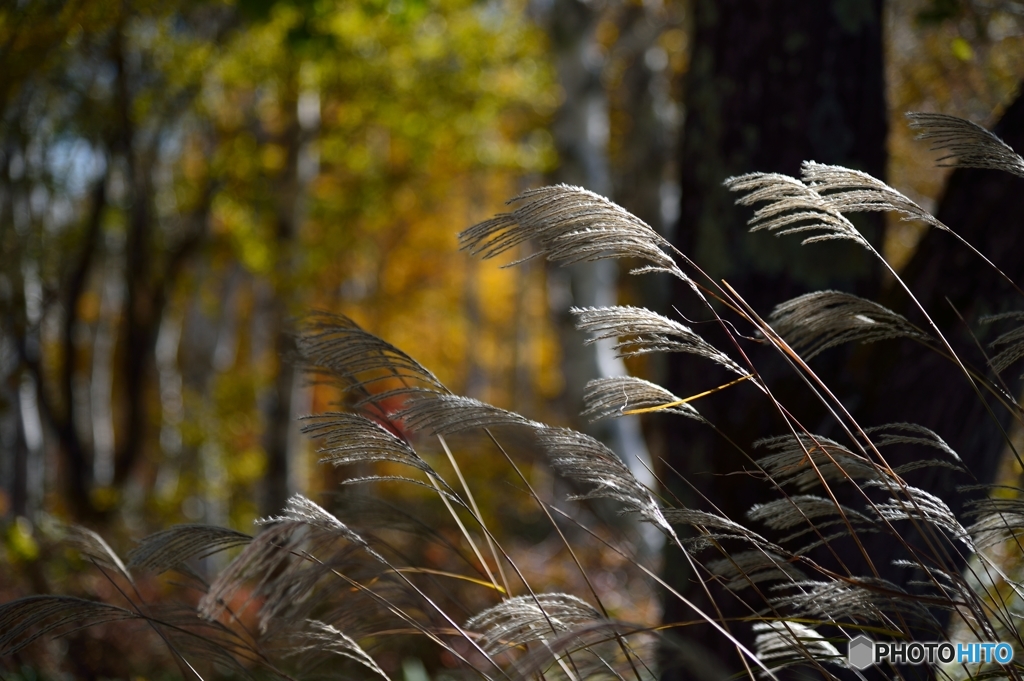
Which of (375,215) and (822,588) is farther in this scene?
(375,215)

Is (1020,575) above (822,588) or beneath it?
beneath

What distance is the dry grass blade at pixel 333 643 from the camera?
4.83ft

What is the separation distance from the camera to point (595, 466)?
1.37 m

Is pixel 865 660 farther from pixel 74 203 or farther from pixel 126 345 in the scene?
pixel 74 203

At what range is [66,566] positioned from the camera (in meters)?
5.09

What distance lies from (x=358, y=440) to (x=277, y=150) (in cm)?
840

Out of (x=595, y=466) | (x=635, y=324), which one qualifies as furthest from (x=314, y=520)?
(x=635, y=324)

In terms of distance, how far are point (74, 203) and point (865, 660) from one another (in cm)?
872

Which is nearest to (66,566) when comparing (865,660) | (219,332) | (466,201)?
(865,660)

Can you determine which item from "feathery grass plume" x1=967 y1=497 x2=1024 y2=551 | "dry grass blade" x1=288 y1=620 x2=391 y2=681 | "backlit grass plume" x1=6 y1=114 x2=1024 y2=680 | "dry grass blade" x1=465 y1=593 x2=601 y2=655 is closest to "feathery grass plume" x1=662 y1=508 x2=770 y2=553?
"backlit grass plume" x1=6 y1=114 x2=1024 y2=680

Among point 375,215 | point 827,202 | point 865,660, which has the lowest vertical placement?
point 865,660

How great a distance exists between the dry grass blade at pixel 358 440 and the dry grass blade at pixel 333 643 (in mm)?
320

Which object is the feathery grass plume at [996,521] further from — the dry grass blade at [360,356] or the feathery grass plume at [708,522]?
the dry grass blade at [360,356]

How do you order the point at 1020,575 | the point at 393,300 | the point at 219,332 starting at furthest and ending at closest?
the point at 393,300, the point at 219,332, the point at 1020,575
